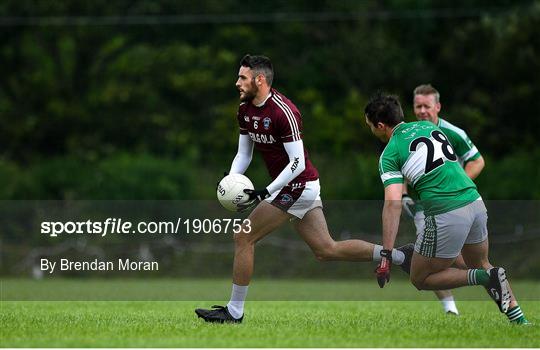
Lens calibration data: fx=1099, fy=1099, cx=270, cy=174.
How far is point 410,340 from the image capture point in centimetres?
790

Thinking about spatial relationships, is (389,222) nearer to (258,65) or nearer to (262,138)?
(262,138)

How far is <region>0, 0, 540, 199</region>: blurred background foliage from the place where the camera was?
33.1 metres

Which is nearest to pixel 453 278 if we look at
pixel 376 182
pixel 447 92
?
pixel 376 182

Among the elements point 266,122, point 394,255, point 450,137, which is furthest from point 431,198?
point 450,137

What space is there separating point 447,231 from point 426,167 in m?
0.54

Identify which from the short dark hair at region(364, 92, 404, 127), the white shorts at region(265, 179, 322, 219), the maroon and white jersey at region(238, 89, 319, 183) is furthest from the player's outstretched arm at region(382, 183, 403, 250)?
the maroon and white jersey at region(238, 89, 319, 183)

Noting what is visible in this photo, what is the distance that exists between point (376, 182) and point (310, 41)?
37.9ft

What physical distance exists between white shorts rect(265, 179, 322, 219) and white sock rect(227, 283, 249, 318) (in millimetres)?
766

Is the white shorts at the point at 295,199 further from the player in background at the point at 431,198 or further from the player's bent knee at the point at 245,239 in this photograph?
the player in background at the point at 431,198

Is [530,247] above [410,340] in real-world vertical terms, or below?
above

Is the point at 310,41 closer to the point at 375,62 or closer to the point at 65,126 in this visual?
the point at 375,62

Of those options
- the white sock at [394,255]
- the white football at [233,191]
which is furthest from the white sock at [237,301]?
the white sock at [394,255]

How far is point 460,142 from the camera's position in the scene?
11.0 metres

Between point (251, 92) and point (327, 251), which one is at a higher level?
point (251, 92)
